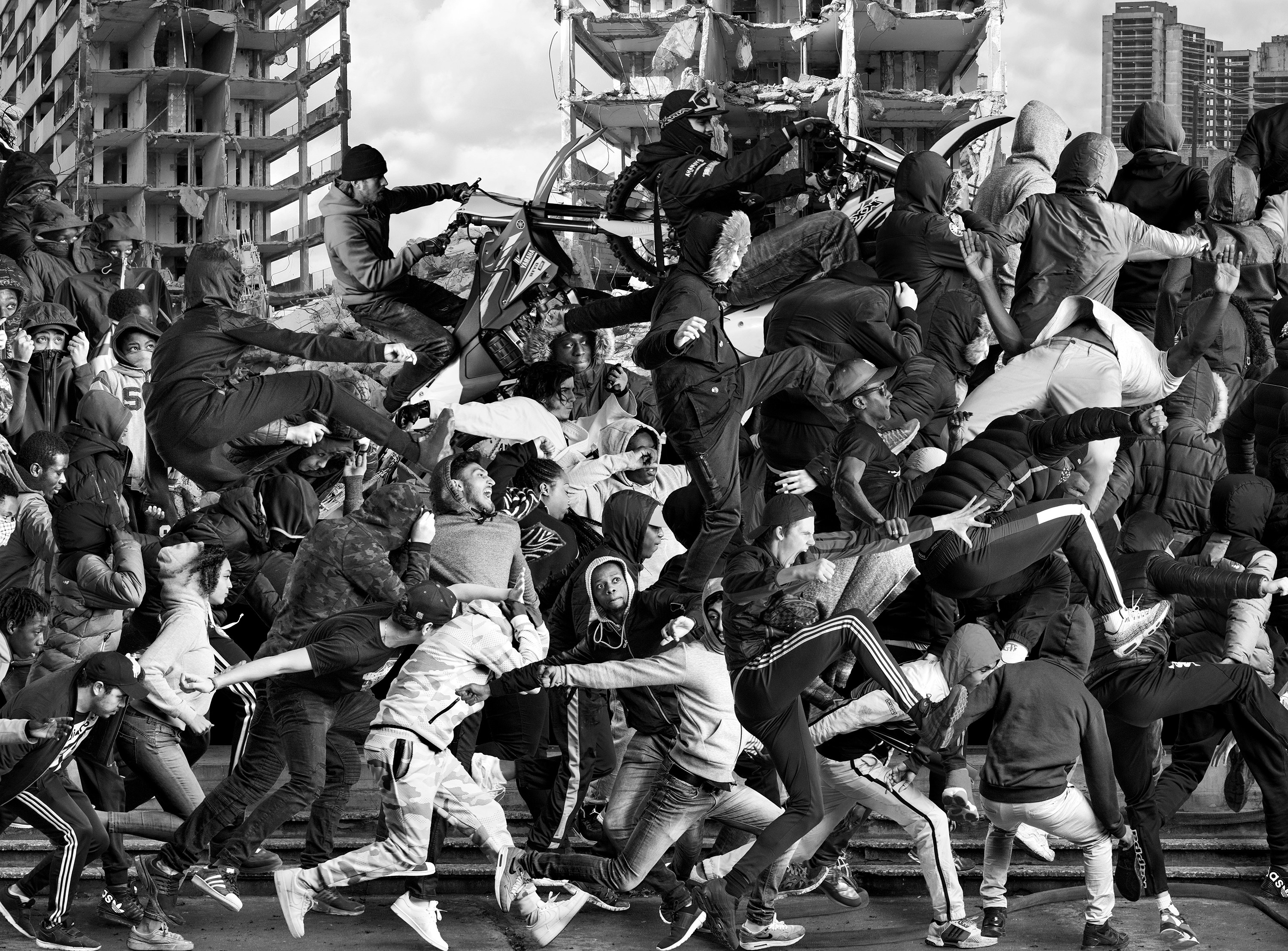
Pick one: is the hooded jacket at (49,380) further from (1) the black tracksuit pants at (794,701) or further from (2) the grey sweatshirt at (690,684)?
(1) the black tracksuit pants at (794,701)

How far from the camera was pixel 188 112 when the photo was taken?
46.4 metres

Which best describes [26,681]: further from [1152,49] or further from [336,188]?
[1152,49]

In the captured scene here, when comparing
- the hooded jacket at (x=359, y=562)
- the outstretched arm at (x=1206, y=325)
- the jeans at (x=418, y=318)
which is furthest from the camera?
the jeans at (x=418, y=318)

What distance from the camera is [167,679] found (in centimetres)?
723

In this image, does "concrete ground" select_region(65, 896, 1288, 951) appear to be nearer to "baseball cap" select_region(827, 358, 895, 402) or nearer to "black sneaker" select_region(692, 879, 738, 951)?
"black sneaker" select_region(692, 879, 738, 951)

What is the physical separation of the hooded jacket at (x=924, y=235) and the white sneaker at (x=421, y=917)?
12.6 ft

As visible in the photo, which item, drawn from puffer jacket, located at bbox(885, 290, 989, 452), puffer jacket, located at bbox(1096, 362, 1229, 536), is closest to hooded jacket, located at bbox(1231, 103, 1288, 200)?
puffer jacket, located at bbox(1096, 362, 1229, 536)

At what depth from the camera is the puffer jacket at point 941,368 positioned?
7.98m

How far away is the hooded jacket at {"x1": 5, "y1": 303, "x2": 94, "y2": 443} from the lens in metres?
9.91

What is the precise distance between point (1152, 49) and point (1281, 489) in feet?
100

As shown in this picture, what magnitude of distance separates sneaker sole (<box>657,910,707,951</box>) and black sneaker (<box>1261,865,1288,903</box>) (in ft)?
8.24

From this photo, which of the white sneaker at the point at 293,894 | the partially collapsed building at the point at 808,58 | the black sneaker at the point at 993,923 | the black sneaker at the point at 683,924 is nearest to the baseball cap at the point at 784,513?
the black sneaker at the point at 683,924

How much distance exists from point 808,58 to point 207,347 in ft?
86.0

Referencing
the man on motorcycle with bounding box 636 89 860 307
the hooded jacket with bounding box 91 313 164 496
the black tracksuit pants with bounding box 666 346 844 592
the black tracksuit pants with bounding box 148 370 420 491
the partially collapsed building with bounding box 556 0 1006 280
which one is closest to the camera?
the black tracksuit pants with bounding box 148 370 420 491
